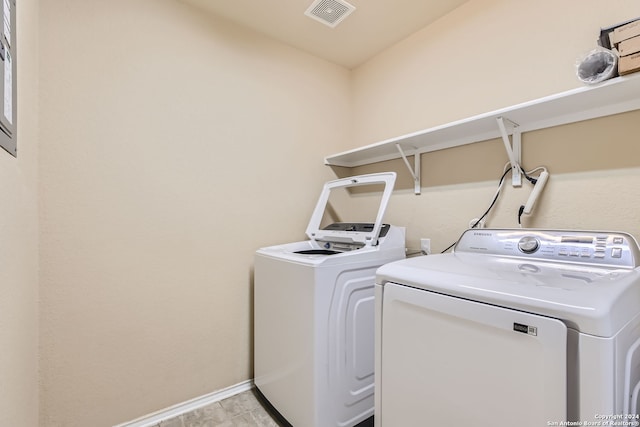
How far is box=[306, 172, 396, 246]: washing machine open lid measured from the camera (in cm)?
175

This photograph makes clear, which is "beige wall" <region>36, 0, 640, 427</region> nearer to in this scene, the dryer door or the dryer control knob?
the dryer control knob

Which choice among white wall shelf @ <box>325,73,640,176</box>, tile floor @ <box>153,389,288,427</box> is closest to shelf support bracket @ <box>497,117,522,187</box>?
white wall shelf @ <box>325,73,640,176</box>

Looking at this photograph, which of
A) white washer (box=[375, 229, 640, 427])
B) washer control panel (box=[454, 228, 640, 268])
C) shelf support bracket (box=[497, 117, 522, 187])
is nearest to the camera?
white washer (box=[375, 229, 640, 427])

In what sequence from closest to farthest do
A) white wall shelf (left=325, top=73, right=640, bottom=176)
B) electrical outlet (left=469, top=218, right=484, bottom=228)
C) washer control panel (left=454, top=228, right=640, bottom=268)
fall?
washer control panel (left=454, top=228, right=640, bottom=268)
white wall shelf (left=325, top=73, right=640, bottom=176)
electrical outlet (left=469, top=218, right=484, bottom=228)

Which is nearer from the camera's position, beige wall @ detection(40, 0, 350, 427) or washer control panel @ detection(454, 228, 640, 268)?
washer control panel @ detection(454, 228, 640, 268)

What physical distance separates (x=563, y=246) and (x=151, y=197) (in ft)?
6.53

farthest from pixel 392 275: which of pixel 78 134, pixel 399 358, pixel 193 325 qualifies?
pixel 78 134

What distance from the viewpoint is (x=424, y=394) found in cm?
99

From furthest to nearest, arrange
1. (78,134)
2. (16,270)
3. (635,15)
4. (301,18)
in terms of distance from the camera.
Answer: (301,18), (78,134), (635,15), (16,270)

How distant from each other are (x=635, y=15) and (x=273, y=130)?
75.1 inches

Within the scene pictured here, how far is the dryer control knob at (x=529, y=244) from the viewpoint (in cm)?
121

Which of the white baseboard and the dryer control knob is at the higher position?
the dryer control knob

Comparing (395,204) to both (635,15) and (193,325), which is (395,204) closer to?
(635,15)

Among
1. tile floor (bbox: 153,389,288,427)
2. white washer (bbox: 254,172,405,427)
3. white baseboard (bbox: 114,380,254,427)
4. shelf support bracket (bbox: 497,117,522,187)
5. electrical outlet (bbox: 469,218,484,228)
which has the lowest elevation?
tile floor (bbox: 153,389,288,427)
